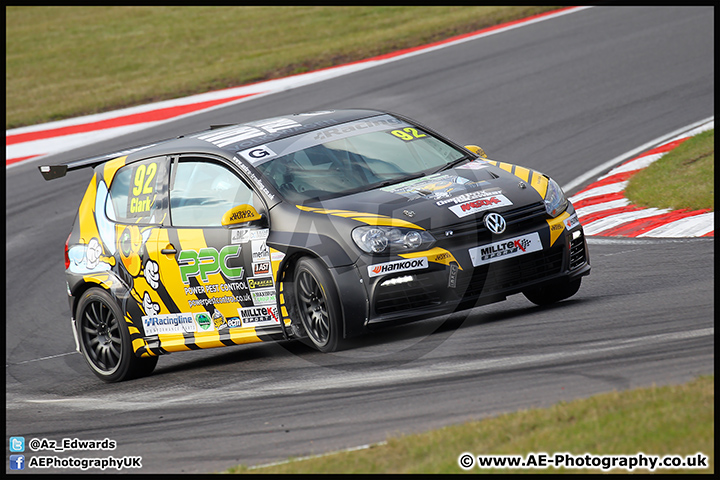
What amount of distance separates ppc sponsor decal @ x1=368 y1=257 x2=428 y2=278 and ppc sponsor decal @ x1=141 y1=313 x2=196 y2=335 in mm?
1735

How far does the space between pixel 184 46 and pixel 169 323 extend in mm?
20631

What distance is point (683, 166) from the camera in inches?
422

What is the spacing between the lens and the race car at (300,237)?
20.4 feet

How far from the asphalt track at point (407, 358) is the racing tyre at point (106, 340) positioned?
16cm

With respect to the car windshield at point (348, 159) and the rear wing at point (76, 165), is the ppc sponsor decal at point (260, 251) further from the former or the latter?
the rear wing at point (76, 165)

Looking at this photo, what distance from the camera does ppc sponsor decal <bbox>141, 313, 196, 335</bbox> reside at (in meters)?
7.22

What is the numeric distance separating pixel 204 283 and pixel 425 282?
1.78m

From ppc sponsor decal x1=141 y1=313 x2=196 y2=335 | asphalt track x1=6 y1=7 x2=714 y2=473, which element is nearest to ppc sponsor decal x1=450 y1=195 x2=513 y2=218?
asphalt track x1=6 y1=7 x2=714 y2=473

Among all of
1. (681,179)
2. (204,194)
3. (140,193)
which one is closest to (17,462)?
(204,194)

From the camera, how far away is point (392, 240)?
621cm

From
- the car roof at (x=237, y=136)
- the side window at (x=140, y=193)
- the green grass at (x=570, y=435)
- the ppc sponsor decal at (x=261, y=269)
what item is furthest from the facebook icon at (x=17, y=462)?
the car roof at (x=237, y=136)

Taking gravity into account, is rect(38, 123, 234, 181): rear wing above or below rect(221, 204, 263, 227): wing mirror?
above

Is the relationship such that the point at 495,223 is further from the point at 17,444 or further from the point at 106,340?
the point at 106,340

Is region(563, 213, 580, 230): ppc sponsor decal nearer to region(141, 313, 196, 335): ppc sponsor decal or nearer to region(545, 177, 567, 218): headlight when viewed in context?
region(545, 177, 567, 218): headlight
